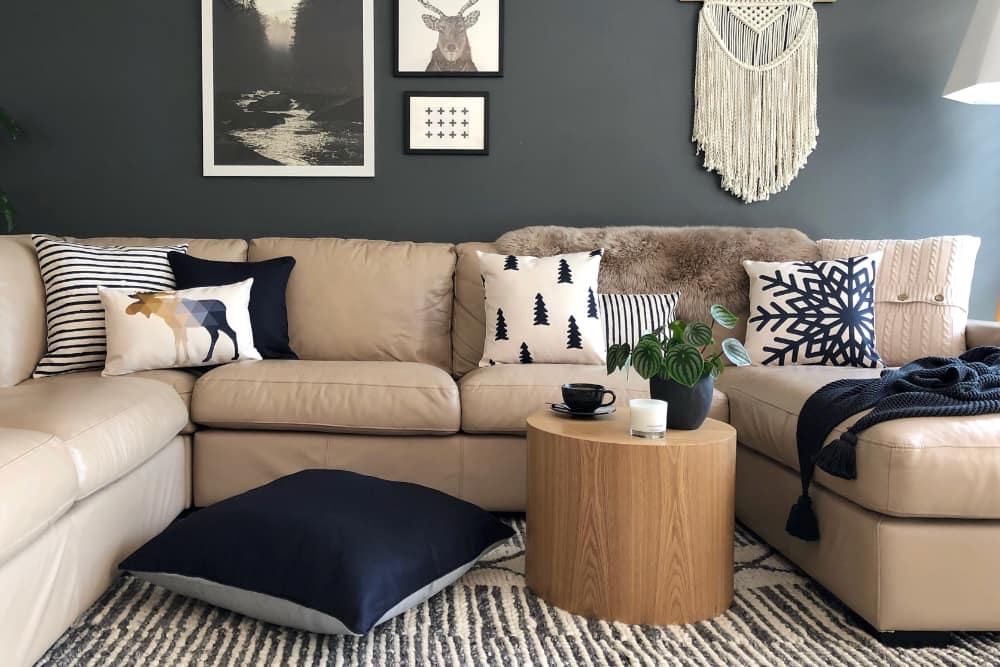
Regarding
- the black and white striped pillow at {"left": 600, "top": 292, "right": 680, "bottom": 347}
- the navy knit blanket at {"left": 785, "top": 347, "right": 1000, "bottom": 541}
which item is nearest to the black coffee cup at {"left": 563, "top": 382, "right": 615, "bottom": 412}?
the navy knit blanket at {"left": 785, "top": 347, "right": 1000, "bottom": 541}

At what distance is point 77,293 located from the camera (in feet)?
8.69

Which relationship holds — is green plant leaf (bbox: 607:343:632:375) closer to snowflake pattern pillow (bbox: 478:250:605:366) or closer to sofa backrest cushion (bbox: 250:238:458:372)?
snowflake pattern pillow (bbox: 478:250:605:366)

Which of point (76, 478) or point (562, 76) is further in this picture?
point (562, 76)

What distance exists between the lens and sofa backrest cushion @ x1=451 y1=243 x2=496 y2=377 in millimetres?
3053

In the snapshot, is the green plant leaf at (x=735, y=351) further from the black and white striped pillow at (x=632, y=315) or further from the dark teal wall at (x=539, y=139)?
the dark teal wall at (x=539, y=139)

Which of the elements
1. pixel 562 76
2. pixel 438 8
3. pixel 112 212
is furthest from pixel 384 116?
pixel 112 212

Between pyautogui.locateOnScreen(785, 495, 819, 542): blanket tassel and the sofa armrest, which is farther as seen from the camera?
the sofa armrest

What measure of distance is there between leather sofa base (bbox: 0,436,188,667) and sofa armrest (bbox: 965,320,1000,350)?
2590 millimetres

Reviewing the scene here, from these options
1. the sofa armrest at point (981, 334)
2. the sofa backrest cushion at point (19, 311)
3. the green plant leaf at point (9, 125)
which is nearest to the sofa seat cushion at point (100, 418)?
the sofa backrest cushion at point (19, 311)

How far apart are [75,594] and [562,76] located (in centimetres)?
262

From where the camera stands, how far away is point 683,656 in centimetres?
166

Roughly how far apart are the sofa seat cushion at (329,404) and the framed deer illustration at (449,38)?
154 centimetres

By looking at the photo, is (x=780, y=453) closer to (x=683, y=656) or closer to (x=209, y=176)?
(x=683, y=656)

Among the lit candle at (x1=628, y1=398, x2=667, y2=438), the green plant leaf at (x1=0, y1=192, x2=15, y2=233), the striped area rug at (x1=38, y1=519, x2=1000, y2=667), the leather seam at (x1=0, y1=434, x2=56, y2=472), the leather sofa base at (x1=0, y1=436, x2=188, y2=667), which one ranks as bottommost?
the striped area rug at (x1=38, y1=519, x2=1000, y2=667)
